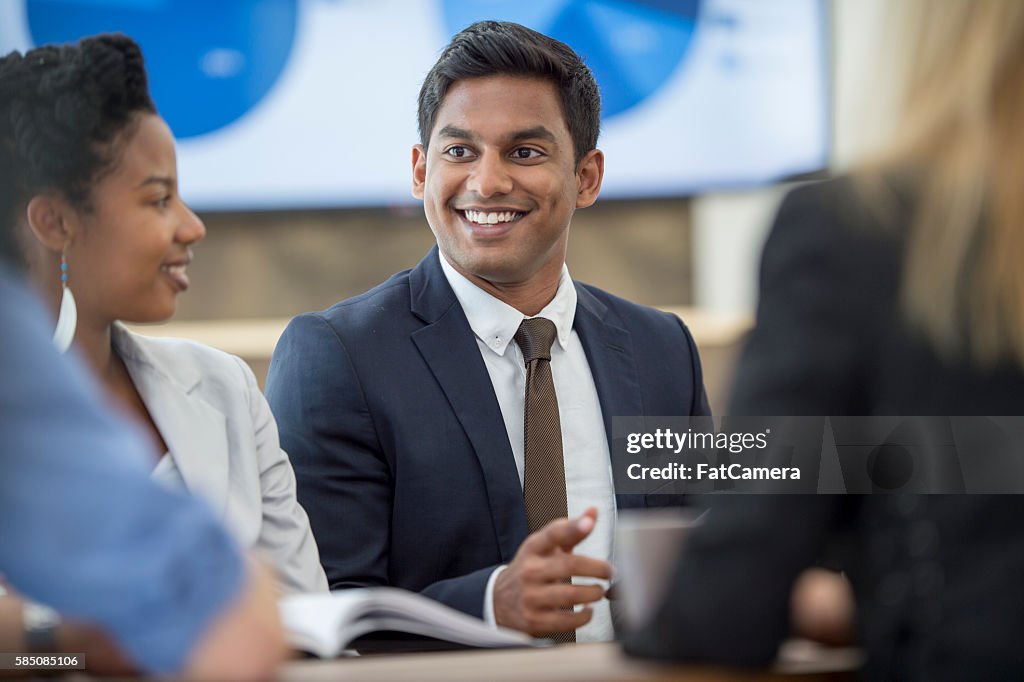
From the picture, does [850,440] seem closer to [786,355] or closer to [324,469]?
[786,355]

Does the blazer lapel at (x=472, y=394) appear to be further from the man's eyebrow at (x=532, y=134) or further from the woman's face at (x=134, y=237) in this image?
the woman's face at (x=134, y=237)

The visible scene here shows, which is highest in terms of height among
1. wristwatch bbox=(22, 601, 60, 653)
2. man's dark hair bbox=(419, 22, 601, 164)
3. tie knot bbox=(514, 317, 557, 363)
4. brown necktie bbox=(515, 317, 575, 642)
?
man's dark hair bbox=(419, 22, 601, 164)

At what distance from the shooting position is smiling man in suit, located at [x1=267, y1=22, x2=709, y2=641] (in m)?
1.69

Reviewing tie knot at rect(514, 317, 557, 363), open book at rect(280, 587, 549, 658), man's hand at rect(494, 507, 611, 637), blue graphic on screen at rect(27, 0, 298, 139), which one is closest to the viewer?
open book at rect(280, 587, 549, 658)

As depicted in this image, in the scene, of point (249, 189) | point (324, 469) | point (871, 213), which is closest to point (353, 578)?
point (324, 469)

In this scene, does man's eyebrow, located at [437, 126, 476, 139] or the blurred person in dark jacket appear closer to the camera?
the blurred person in dark jacket

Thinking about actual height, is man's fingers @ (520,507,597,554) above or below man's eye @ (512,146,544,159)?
below

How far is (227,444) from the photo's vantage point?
144cm

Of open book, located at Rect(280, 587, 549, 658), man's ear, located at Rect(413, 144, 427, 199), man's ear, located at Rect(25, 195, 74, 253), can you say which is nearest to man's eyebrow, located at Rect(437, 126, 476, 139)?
man's ear, located at Rect(413, 144, 427, 199)

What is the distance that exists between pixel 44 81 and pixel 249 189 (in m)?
2.29

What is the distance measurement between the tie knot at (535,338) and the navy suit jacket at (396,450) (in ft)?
0.27

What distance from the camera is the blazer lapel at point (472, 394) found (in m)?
1.69

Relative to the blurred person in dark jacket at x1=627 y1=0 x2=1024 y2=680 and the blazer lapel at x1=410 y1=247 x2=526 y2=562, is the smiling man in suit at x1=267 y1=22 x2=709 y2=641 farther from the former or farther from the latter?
the blurred person in dark jacket at x1=627 y1=0 x2=1024 y2=680

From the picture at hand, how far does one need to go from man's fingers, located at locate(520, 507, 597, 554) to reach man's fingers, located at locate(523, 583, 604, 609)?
0.05 meters
